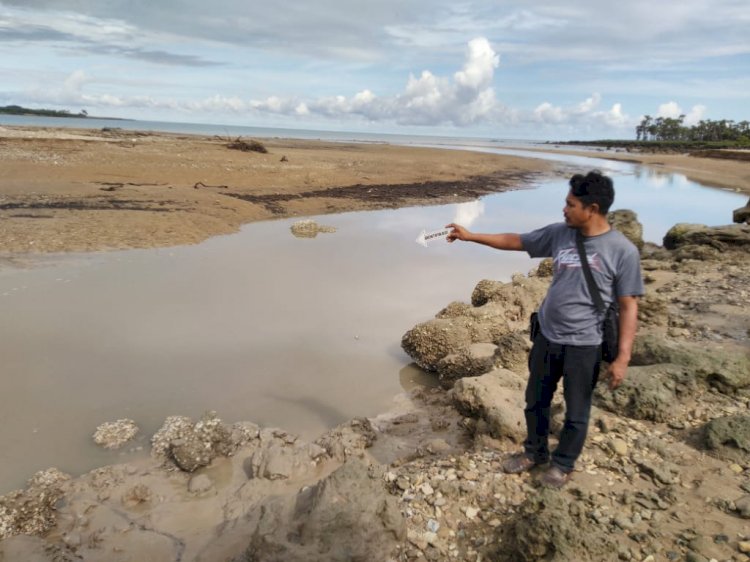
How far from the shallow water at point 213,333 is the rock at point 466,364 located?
47cm

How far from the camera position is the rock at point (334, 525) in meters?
2.80

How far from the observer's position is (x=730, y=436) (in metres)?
3.84

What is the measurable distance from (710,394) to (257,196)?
16188 mm

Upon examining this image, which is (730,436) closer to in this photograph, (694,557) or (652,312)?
(694,557)

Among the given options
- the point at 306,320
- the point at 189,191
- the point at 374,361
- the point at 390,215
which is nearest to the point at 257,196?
the point at 189,191

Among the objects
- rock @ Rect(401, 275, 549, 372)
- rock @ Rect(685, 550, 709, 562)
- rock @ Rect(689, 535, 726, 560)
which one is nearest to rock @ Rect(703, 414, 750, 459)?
rock @ Rect(689, 535, 726, 560)

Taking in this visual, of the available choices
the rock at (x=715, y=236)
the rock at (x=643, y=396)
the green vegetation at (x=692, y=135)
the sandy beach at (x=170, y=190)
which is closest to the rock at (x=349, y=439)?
the rock at (x=643, y=396)

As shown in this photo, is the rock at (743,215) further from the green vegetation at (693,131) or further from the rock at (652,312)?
the green vegetation at (693,131)

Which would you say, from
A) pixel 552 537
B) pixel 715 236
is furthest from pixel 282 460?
pixel 715 236

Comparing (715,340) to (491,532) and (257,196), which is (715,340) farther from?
(257,196)

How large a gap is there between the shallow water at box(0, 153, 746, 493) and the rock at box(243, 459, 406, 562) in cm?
210

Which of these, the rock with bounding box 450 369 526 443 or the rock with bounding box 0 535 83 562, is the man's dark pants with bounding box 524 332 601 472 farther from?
the rock with bounding box 0 535 83 562

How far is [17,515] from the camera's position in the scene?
3617 mm

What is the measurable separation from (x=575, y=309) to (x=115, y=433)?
431cm
